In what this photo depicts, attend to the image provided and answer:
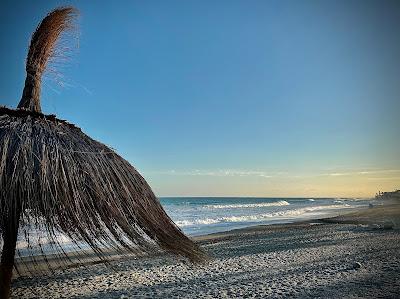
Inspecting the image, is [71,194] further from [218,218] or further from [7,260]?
[218,218]

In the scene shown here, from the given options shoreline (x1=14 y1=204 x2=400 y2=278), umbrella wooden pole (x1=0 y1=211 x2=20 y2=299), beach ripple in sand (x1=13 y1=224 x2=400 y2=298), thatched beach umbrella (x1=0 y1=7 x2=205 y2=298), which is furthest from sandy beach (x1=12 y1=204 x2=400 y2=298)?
umbrella wooden pole (x1=0 y1=211 x2=20 y2=299)

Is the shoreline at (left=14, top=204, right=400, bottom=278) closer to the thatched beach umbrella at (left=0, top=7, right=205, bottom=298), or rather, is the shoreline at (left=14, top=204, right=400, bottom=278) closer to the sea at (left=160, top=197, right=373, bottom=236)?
the thatched beach umbrella at (left=0, top=7, right=205, bottom=298)

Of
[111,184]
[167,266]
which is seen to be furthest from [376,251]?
[111,184]

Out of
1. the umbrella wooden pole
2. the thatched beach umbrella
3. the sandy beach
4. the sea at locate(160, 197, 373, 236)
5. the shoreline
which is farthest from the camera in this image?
the sea at locate(160, 197, 373, 236)

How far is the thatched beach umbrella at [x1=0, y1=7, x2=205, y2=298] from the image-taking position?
2330mm

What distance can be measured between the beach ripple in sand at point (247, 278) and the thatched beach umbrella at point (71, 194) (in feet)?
6.54

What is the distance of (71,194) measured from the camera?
2418mm

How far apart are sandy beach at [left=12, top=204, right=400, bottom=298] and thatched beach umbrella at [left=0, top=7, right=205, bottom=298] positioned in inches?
81.9

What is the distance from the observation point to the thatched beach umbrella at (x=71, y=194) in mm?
2330

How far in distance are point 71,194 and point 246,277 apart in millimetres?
5515

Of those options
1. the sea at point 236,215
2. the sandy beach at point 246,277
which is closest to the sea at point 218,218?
the sea at point 236,215

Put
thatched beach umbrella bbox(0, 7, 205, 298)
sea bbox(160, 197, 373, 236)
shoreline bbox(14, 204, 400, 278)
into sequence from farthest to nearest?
sea bbox(160, 197, 373, 236) → shoreline bbox(14, 204, 400, 278) → thatched beach umbrella bbox(0, 7, 205, 298)

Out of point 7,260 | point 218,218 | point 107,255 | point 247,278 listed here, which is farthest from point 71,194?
point 218,218

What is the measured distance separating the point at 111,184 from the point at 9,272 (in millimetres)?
1182
